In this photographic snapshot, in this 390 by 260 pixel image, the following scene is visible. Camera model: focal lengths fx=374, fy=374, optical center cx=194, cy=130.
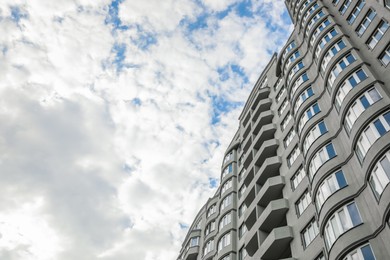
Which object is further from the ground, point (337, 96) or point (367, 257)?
point (337, 96)

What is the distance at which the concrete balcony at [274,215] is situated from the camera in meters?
28.3

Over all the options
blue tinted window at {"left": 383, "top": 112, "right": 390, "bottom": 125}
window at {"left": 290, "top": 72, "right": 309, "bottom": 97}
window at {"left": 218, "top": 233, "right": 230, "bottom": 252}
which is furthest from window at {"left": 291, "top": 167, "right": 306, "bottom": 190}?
window at {"left": 218, "top": 233, "right": 230, "bottom": 252}

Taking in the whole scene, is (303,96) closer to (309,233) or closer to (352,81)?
(352,81)

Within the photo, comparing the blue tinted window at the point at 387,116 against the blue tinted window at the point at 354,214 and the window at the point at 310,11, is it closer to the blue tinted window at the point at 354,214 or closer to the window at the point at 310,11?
the blue tinted window at the point at 354,214

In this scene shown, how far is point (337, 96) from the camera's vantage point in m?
26.4

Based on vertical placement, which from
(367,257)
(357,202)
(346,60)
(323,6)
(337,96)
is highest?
(323,6)

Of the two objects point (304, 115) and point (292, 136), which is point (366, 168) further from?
point (292, 136)

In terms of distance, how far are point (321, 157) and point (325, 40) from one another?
1287 centimetres

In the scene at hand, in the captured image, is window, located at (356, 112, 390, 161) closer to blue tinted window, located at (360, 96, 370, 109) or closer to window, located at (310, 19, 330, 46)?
Answer: blue tinted window, located at (360, 96, 370, 109)

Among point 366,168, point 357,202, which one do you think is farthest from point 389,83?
point 357,202

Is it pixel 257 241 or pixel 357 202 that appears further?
pixel 257 241

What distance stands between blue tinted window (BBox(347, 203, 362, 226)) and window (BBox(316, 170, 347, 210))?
5.31ft

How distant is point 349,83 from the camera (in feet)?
84.0

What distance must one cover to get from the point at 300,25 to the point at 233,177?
1913 cm
